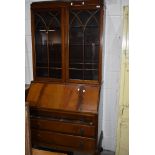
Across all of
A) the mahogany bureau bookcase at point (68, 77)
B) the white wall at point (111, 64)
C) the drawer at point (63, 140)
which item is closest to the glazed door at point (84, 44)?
the mahogany bureau bookcase at point (68, 77)

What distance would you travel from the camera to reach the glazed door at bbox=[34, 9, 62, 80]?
8.05 feet

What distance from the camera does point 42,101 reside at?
2410 mm

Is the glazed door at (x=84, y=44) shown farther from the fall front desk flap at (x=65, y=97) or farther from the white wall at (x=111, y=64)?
the white wall at (x=111, y=64)

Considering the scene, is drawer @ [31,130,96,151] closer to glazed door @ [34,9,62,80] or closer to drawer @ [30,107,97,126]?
drawer @ [30,107,97,126]

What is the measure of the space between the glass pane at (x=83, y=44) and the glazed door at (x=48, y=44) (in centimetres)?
17

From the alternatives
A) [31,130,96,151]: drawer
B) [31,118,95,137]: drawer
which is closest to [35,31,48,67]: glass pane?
[31,118,95,137]: drawer

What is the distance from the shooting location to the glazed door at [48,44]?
96.6 inches

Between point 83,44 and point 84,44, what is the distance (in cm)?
1
